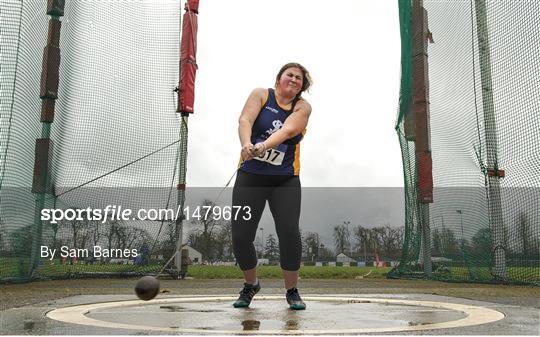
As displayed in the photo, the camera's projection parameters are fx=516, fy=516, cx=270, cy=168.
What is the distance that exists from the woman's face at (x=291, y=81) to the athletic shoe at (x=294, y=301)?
149 centimetres

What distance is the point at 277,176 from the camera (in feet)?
12.5

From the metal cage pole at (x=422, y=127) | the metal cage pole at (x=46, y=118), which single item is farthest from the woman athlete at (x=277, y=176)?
the metal cage pole at (x=422, y=127)

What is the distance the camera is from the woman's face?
3.86m

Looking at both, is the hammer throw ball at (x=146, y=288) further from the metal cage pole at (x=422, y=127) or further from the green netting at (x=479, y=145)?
the metal cage pole at (x=422, y=127)

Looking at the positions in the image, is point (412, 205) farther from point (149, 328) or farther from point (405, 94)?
point (149, 328)

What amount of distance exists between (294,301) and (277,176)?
0.92m

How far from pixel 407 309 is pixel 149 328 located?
6.63 feet

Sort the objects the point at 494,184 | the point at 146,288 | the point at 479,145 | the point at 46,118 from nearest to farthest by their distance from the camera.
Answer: the point at 146,288, the point at 46,118, the point at 494,184, the point at 479,145

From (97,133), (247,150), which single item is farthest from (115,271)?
(247,150)

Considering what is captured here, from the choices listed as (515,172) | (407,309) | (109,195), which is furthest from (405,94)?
(407,309)

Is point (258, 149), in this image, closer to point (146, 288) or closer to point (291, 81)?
point (291, 81)

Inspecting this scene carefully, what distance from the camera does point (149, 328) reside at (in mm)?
2578

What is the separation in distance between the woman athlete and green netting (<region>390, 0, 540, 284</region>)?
5.62m

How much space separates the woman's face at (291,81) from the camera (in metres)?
3.86
